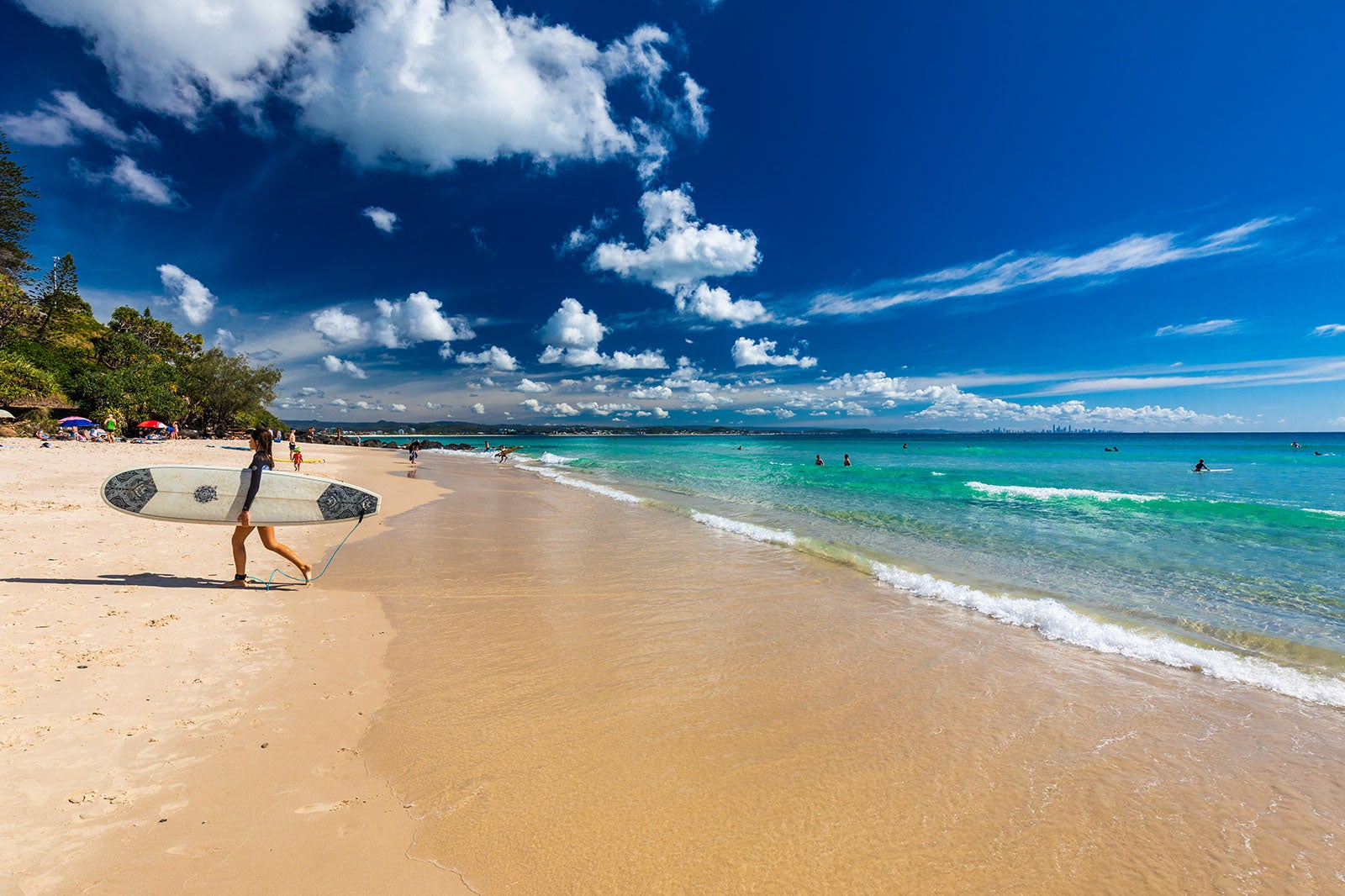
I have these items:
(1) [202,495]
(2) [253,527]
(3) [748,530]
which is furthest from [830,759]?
(3) [748,530]

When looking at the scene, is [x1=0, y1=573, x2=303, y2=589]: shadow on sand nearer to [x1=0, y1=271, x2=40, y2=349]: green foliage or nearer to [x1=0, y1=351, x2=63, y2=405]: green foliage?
[x1=0, y1=351, x2=63, y2=405]: green foliage

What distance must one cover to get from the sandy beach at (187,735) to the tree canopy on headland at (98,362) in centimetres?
2480

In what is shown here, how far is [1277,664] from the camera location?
6.06m

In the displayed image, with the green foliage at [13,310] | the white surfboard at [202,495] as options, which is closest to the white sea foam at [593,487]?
the white surfboard at [202,495]

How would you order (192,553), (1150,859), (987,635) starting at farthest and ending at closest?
(192,553)
(987,635)
(1150,859)

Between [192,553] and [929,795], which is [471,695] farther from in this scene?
[192,553]

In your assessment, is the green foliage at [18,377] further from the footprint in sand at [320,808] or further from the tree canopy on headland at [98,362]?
the footprint in sand at [320,808]

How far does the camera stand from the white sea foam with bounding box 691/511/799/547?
12871mm

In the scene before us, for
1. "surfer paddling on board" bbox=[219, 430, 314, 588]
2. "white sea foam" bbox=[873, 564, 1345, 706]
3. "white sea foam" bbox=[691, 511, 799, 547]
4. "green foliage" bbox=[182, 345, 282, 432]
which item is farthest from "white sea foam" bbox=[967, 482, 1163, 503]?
"green foliage" bbox=[182, 345, 282, 432]

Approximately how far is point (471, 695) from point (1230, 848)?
18.4 ft

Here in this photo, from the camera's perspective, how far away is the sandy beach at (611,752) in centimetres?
289

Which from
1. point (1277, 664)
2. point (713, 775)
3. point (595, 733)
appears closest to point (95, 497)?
point (595, 733)

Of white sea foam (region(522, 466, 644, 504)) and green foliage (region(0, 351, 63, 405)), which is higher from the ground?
green foliage (region(0, 351, 63, 405))

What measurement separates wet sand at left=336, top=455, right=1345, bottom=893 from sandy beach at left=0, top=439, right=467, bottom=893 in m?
0.33
